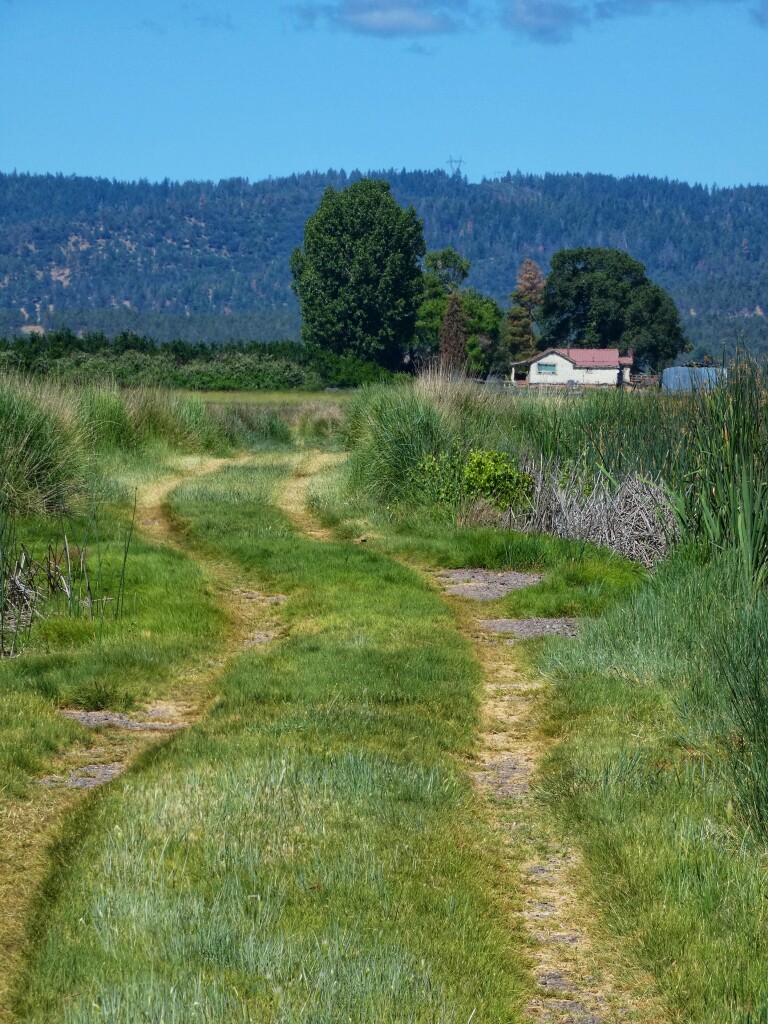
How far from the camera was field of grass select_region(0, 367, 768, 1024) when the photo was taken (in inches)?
168

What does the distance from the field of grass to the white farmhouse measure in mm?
74389

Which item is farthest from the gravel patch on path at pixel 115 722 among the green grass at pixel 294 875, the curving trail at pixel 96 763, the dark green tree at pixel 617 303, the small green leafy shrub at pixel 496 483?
the dark green tree at pixel 617 303

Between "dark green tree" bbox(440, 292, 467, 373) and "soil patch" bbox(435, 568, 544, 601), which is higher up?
"dark green tree" bbox(440, 292, 467, 373)

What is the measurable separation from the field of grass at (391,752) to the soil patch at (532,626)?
8.8 inches

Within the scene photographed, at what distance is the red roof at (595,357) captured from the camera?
89.5 m

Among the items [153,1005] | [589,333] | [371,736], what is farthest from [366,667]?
[589,333]

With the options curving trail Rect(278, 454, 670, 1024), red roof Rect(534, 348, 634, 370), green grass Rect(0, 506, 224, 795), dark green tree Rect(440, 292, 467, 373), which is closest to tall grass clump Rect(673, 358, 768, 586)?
curving trail Rect(278, 454, 670, 1024)

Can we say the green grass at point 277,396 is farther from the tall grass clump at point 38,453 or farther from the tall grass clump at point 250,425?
the tall grass clump at point 38,453

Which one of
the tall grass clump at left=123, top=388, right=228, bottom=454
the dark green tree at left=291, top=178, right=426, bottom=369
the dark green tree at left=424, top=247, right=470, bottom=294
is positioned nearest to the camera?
the tall grass clump at left=123, top=388, right=228, bottom=454

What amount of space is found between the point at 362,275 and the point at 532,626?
218 ft

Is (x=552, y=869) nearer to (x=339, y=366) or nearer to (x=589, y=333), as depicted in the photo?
(x=339, y=366)

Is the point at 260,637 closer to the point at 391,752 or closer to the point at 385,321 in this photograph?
the point at 391,752

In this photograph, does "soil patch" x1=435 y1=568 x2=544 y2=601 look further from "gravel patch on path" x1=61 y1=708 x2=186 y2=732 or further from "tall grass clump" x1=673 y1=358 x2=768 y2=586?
"gravel patch on path" x1=61 y1=708 x2=186 y2=732

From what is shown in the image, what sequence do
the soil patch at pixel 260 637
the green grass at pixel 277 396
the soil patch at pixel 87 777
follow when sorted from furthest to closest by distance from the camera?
the green grass at pixel 277 396
the soil patch at pixel 260 637
the soil patch at pixel 87 777
